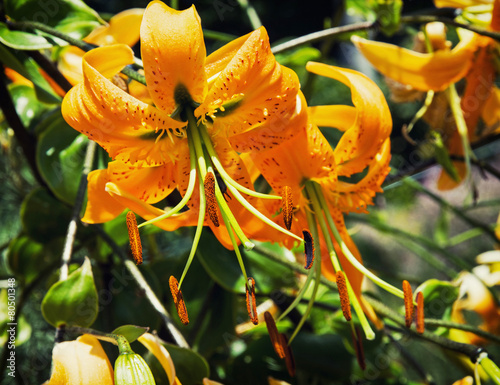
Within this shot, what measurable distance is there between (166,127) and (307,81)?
282 millimetres

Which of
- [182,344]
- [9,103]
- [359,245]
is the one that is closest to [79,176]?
[9,103]

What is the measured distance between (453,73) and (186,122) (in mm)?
326

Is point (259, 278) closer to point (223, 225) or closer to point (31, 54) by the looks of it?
point (223, 225)

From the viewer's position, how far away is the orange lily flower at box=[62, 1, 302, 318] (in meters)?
0.37

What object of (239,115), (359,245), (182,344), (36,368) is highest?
(239,115)

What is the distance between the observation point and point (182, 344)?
43 centimetres

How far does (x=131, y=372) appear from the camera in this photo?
35 cm

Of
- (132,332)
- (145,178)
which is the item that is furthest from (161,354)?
(145,178)

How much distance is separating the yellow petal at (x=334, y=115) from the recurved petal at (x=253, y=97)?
0.06 m

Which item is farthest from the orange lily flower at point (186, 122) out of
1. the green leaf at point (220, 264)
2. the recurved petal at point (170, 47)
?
the green leaf at point (220, 264)

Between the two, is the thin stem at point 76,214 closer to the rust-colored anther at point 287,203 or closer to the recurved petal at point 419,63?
the rust-colored anther at point 287,203

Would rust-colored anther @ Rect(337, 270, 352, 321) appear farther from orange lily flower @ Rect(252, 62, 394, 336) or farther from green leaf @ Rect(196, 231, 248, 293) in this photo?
green leaf @ Rect(196, 231, 248, 293)

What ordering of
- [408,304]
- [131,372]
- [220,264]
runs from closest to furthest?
[131,372] < [408,304] < [220,264]

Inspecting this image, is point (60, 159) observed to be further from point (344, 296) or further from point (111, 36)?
point (344, 296)
